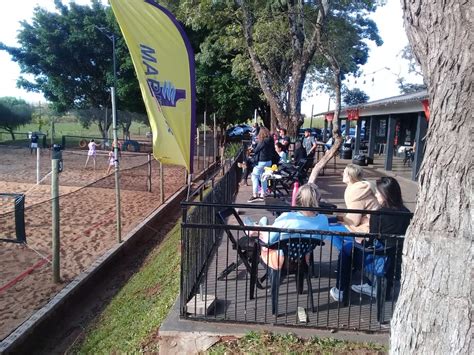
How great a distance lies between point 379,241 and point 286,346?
124 centimetres

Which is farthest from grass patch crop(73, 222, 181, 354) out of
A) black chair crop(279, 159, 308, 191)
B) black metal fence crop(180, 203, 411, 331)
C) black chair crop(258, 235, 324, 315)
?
black chair crop(279, 159, 308, 191)

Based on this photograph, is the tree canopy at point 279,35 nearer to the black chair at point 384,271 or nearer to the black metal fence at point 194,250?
the black metal fence at point 194,250

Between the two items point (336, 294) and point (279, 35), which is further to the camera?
point (279, 35)

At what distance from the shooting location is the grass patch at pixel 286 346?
10.4 feet

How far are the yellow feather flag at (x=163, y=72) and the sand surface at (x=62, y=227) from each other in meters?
2.05

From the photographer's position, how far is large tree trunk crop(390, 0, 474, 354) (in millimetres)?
1846

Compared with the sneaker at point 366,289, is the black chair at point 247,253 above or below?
above

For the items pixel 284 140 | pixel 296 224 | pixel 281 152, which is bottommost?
pixel 296 224

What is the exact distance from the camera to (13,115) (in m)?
32.3

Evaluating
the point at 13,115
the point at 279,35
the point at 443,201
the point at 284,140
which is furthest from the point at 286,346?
the point at 13,115

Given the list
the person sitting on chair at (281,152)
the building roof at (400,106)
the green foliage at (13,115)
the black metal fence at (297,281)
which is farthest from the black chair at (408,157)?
the green foliage at (13,115)

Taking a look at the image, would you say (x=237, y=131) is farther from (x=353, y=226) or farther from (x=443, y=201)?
(x=443, y=201)

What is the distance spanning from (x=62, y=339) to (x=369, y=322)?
3328 millimetres

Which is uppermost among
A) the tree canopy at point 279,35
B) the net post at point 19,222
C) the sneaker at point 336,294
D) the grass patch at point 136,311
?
the tree canopy at point 279,35
